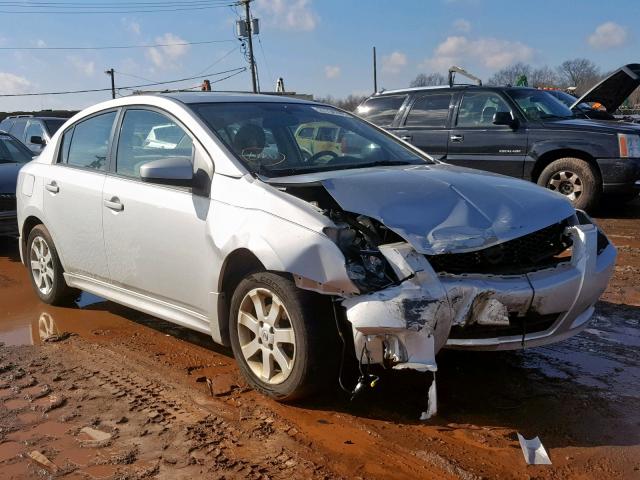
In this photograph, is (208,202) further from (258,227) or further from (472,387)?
(472,387)

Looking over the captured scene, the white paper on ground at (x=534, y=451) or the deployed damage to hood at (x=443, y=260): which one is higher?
the deployed damage to hood at (x=443, y=260)

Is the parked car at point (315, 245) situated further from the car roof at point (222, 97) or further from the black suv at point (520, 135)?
the black suv at point (520, 135)

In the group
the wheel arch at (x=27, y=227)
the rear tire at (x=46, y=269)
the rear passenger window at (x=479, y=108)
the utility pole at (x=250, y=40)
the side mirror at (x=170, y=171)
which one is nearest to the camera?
the side mirror at (x=170, y=171)

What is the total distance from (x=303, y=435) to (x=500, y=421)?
1012mm

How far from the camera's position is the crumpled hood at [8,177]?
8.22 m

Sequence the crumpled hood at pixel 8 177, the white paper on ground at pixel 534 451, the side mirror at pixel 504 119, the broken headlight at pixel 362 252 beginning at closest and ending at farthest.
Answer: the white paper on ground at pixel 534 451 → the broken headlight at pixel 362 252 → the crumpled hood at pixel 8 177 → the side mirror at pixel 504 119

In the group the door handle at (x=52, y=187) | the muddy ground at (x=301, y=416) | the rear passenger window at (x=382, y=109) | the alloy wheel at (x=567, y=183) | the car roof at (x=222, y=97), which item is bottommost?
the muddy ground at (x=301, y=416)

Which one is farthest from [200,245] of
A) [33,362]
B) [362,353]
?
[33,362]

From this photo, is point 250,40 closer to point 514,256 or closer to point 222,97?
point 222,97

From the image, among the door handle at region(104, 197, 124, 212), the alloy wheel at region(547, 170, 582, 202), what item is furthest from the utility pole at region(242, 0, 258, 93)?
the door handle at region(104, 197, 124, 212)

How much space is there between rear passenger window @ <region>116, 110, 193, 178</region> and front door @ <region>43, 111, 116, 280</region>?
22 centimetres

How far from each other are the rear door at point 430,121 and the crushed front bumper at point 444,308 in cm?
695

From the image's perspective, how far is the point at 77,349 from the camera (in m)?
4.65

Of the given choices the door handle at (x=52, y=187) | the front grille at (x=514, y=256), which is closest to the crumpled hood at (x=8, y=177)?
the door handle at (x=52, y=187)
